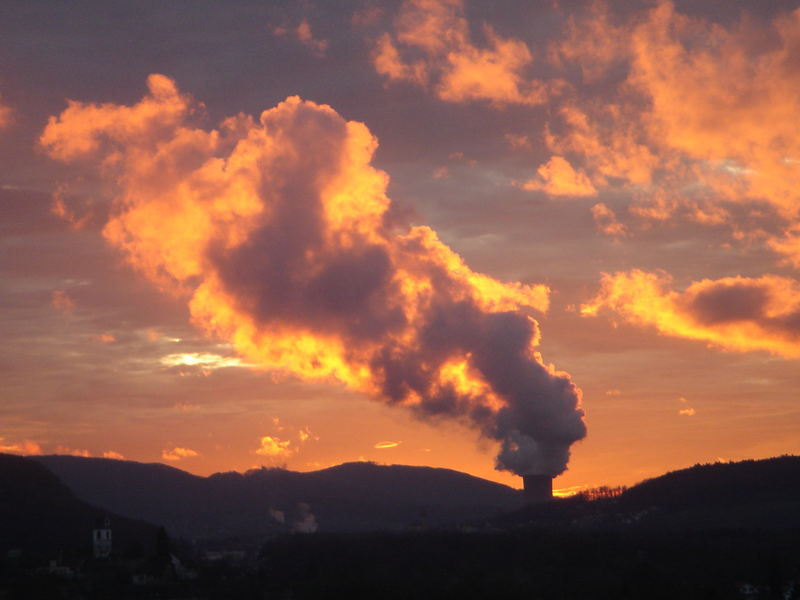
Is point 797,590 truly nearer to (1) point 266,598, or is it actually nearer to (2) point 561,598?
(2) point 561,598

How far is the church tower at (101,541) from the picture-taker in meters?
193

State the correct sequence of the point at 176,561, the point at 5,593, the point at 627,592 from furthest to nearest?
1. the point at 176,561
2. the point at 627,592
3. the point at 5,593

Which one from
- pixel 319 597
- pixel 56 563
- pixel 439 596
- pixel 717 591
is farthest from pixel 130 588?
pixel 717 591

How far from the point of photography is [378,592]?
7357 inches

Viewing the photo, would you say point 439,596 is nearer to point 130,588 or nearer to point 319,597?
point 319,597

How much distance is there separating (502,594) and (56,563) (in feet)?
210

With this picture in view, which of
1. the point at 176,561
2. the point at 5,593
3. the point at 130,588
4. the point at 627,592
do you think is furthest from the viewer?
the point at 176,561

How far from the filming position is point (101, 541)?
194 m

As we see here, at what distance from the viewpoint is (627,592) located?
182 metres

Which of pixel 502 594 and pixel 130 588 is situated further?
pixel 502 594

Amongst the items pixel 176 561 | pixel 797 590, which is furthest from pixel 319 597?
pixel 797 590

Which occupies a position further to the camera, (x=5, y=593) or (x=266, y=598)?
(x=266, y=598)

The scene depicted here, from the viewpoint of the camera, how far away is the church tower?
632 feet

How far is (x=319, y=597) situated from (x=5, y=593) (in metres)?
47.6
